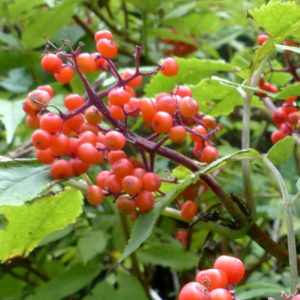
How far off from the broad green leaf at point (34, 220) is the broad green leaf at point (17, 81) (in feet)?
2.91

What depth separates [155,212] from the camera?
1.76ft

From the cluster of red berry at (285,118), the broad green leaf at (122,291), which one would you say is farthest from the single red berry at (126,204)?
the broad green leaf at (122,291)

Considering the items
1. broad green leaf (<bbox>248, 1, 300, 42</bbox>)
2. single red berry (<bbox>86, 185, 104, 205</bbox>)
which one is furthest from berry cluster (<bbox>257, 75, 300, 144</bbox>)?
single red berry (<bbox>86, 185, 104, 205</bbox>)

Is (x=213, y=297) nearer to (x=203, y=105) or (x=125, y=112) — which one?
(x=125, y=112)

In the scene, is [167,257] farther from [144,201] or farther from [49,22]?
[49,22]

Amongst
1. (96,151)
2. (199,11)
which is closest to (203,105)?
(96,151)

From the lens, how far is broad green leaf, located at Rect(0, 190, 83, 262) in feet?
2.01

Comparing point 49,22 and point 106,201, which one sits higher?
point 49,22

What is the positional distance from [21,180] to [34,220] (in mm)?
101

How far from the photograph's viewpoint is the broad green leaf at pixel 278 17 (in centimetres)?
61

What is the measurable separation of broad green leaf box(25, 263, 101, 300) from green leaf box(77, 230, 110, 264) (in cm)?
10

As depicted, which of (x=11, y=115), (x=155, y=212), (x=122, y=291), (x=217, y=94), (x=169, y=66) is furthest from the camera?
(x=122, y=291)

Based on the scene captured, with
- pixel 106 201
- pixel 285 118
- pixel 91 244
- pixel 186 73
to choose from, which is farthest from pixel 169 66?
pixel 106 201

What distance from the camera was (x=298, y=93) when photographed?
62 centimetres
